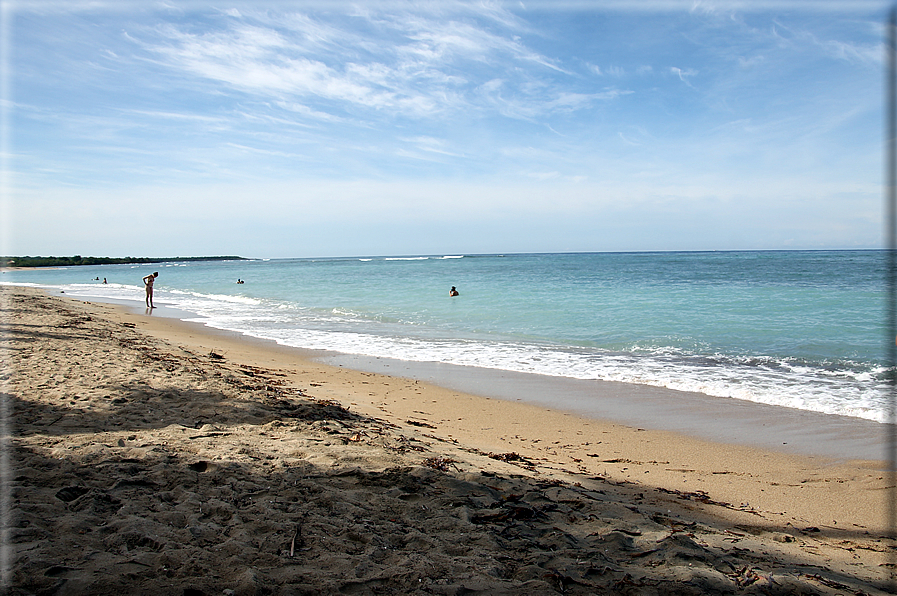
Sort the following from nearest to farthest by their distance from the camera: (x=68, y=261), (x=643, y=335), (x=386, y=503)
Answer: (x=386, y=503)
(x=643, y=335)
(x=68, y=261)

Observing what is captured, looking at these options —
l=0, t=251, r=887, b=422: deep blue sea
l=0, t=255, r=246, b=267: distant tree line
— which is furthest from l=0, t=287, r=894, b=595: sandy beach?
l=0, t=255, r=246, b=267: distant tree line

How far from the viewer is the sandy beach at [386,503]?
8.78 feet

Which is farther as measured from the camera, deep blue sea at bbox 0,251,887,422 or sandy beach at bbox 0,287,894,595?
deep blue sea at bbox 0,251,887,422

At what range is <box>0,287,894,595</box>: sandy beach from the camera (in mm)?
2676

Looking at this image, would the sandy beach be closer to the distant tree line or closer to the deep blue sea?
the deep blue sea

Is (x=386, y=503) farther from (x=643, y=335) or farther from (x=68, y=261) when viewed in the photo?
(x=68, y=261)

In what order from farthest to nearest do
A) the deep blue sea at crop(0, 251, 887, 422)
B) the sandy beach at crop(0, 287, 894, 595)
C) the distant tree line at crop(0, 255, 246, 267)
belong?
the distant tree line at crop(0, 255, 246, 267) < the deep blue sea at crop(0, 251, 887, 422) < the sandy beach at crop(0, 287, 894, 595)

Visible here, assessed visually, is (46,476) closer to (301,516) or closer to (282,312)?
(301,516)

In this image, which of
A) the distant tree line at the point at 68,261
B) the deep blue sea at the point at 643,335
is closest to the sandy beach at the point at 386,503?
the deep blue sea at the point at 643,335

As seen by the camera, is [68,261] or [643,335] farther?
[68,261]

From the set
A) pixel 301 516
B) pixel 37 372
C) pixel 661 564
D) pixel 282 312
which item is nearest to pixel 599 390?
pixel 661 564

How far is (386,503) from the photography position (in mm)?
3564

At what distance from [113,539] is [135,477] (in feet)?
2.92

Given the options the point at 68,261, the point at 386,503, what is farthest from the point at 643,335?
the point at 68,261
